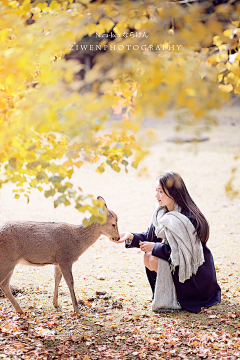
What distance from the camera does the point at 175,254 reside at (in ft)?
14.1

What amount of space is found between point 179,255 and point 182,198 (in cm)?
62

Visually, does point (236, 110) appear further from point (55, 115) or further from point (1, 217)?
point (55, 115)

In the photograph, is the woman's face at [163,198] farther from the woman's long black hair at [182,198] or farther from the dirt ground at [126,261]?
the dirt ground at [126,261]

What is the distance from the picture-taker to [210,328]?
4.05 metres

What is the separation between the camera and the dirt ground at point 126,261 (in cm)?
422

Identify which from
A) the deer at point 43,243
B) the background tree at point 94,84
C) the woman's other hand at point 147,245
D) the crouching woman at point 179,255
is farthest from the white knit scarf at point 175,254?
the background tree at point 94,84

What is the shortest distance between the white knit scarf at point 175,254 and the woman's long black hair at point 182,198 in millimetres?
70

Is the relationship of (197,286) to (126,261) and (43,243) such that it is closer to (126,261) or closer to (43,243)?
(43,243)

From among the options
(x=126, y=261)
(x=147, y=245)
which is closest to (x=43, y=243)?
(x=147, y=245)

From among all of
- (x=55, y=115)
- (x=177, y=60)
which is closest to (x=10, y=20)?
(x=55, y=115)

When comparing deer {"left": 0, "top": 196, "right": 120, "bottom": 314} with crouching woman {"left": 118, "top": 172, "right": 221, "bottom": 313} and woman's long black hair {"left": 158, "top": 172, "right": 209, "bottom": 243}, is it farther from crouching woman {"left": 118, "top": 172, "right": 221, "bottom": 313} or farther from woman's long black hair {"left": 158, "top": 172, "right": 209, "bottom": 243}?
woman's long black hair {"left": 158, "top": 172, "right": 209, "bottom": 243}

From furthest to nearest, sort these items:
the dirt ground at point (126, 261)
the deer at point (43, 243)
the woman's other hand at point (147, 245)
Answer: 1. the woman's other hand at point (147, 245)
2. the dirt ground at point (126, 261)
3. the deer at point (43, 243)

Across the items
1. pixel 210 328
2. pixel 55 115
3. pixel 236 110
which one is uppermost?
pixel 55 115

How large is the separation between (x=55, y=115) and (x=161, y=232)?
241 cm
